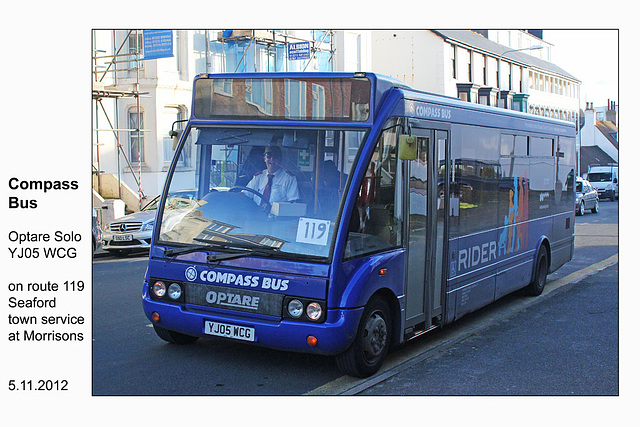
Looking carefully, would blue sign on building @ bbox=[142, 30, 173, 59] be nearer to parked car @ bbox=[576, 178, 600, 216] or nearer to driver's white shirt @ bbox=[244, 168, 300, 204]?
driver's white shirt @ bbox=[244, 168, 300, 204]

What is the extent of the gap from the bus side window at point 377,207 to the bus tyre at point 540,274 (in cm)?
505

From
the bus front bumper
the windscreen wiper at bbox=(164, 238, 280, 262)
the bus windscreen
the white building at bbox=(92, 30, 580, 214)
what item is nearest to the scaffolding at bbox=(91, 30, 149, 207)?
the white building at bbox=(92, 30, 580, 214)

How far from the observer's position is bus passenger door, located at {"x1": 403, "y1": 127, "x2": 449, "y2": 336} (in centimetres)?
728

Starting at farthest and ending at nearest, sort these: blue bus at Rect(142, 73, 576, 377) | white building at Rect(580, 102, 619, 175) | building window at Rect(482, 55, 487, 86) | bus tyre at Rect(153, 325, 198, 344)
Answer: white building at Rect(580, 102, 619, 175)
building window at Rect(482, 55, 487, 86)
bus tyre at Rect(153, 325, 198, 344)
blue bus at Rect(142, 73, 576, 377)

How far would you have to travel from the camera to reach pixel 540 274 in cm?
1159

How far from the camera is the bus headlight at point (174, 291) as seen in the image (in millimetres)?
6812

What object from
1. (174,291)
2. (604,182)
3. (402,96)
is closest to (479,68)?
(604,182)

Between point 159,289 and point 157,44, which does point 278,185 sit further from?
point 157,44

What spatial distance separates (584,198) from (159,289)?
1183 inches

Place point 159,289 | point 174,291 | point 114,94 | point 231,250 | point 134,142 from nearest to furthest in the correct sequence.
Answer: point 231,250
point 174,291
point 159,289
point 114,94
point 134,142

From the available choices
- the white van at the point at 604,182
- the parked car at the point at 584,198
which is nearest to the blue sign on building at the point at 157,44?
the parked car at the point at 584,198

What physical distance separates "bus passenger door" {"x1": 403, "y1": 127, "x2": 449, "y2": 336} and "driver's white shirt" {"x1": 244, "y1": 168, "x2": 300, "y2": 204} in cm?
122

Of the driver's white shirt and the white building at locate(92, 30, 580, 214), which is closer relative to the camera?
the driver's white shirt

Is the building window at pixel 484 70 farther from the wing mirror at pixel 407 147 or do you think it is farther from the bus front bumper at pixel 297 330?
the bus front bumper at pixel 297 330
